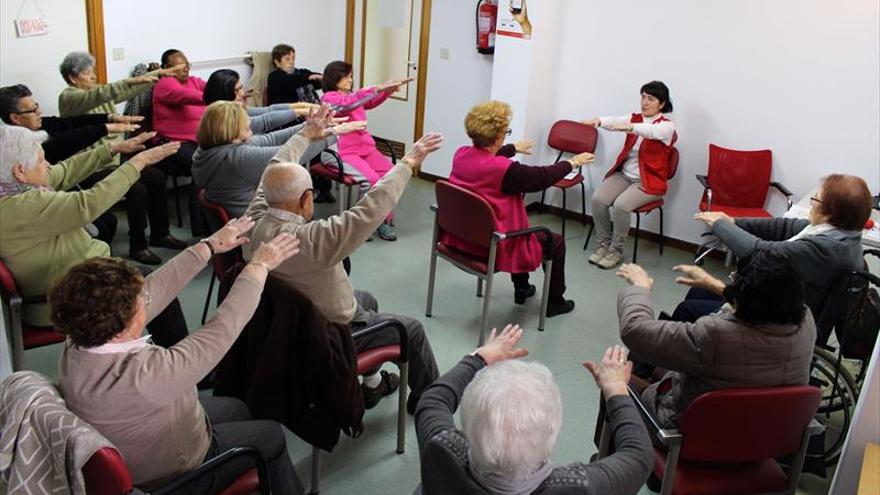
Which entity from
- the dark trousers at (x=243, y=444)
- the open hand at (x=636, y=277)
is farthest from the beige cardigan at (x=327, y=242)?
the open hand at (x=636, y=277)

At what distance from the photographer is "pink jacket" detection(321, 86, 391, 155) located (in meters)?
5.39

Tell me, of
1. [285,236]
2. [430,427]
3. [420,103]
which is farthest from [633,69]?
[430,427]

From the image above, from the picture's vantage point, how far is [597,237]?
5484 millimetres

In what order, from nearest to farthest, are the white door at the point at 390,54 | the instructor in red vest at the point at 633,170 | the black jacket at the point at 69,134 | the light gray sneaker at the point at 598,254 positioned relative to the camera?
1. the black jacket at the point at 69,134
2. the instructor in red vest at the point at 633,170
3. the light gray sneaker at the point at 598,254
4. the white door at the point at 390,54

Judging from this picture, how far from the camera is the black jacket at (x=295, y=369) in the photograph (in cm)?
245

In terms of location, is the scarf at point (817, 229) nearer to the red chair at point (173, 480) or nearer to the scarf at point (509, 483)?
the scarf at point (509, 483)

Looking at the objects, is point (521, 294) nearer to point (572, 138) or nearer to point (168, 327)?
point (572, 138)

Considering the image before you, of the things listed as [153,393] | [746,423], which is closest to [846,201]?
[746,423]

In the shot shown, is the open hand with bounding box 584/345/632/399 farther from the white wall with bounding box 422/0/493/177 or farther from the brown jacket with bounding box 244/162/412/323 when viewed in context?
the white wall with bounding box 422/0/493/177

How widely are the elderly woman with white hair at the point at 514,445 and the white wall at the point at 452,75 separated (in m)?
4.89

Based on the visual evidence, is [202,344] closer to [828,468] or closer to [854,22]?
[828,468]

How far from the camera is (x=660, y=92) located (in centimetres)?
518

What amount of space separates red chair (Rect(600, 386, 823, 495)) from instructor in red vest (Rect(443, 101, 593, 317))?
168 centimetres

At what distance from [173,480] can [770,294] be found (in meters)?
1.69
